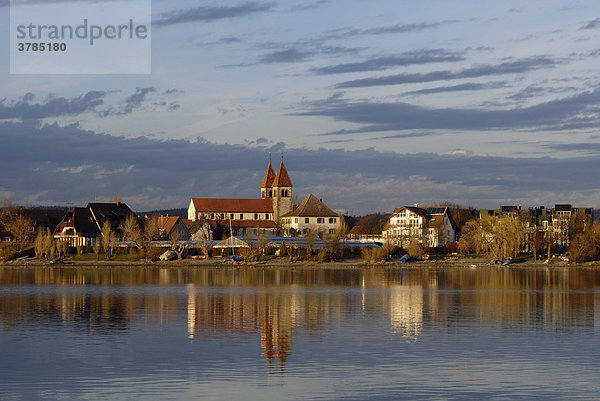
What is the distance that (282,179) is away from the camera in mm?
152500

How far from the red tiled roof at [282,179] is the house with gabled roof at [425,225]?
26.4m

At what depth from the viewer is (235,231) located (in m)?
139

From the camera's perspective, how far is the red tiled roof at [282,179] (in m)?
152

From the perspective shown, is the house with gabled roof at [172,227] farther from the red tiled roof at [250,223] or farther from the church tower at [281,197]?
the church tower at [281,197]

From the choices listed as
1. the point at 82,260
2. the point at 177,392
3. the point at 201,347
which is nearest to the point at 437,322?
the point at 201,347

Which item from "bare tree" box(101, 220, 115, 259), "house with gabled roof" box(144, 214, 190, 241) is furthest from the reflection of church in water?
"house with gabled roof" box(144, 214, 190, 241)

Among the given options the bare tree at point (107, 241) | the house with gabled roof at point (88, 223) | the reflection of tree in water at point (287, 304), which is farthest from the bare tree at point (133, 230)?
the reflection of tree in water at point (287, 304)

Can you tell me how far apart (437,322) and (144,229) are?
84809mm

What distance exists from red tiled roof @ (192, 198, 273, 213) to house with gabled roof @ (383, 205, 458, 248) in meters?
28.2

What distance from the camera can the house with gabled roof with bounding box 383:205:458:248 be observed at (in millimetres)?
124625

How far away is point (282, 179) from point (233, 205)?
989 cm

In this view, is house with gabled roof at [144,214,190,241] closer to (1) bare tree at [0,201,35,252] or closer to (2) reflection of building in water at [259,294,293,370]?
(1) bare tree at [0,201,35,252]

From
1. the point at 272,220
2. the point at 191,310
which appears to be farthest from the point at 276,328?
the point at 272,220

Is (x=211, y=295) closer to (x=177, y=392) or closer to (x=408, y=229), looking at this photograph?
(x=177, y=392)
